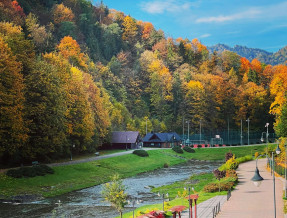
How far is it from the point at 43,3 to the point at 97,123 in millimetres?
96846

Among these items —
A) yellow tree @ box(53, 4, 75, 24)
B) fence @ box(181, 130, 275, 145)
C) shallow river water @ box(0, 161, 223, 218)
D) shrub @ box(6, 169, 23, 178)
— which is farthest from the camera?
yellow tree @ box(53, 4, 75, 24)

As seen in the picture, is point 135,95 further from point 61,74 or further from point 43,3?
point 61,74

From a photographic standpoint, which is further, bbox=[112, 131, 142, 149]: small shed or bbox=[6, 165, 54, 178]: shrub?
bbox=[112, 131, 142, 149]: small shed

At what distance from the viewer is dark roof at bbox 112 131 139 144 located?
103312 mm

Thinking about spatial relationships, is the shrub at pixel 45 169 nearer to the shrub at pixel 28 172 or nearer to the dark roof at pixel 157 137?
the shrub at pixel 28 172

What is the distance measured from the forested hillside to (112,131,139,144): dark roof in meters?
5.08

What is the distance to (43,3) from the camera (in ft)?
538

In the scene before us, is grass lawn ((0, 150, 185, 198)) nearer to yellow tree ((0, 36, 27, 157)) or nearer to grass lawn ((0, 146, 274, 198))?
grass lawn ((0, 146, 274, 198))

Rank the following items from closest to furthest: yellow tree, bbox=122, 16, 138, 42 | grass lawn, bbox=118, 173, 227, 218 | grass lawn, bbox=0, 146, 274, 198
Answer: grass lawn, bbox=118, 173, 227, 218 → grass lawn, bbox=0, 146, 274, 198 → yellow tree, bbox=122, 16, 138, 42

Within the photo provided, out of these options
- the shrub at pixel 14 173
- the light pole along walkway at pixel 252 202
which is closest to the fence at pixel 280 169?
the light pole along walkway at pixel 252 202

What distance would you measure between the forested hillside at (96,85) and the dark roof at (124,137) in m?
5.08

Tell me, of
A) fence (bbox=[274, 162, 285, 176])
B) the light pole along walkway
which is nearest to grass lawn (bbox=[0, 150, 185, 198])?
the light pole along walkway

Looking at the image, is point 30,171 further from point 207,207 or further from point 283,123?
point 283,123

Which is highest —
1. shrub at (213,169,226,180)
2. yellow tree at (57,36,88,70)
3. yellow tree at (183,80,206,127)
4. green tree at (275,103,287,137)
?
yellow tree at (57,36,88,70)
